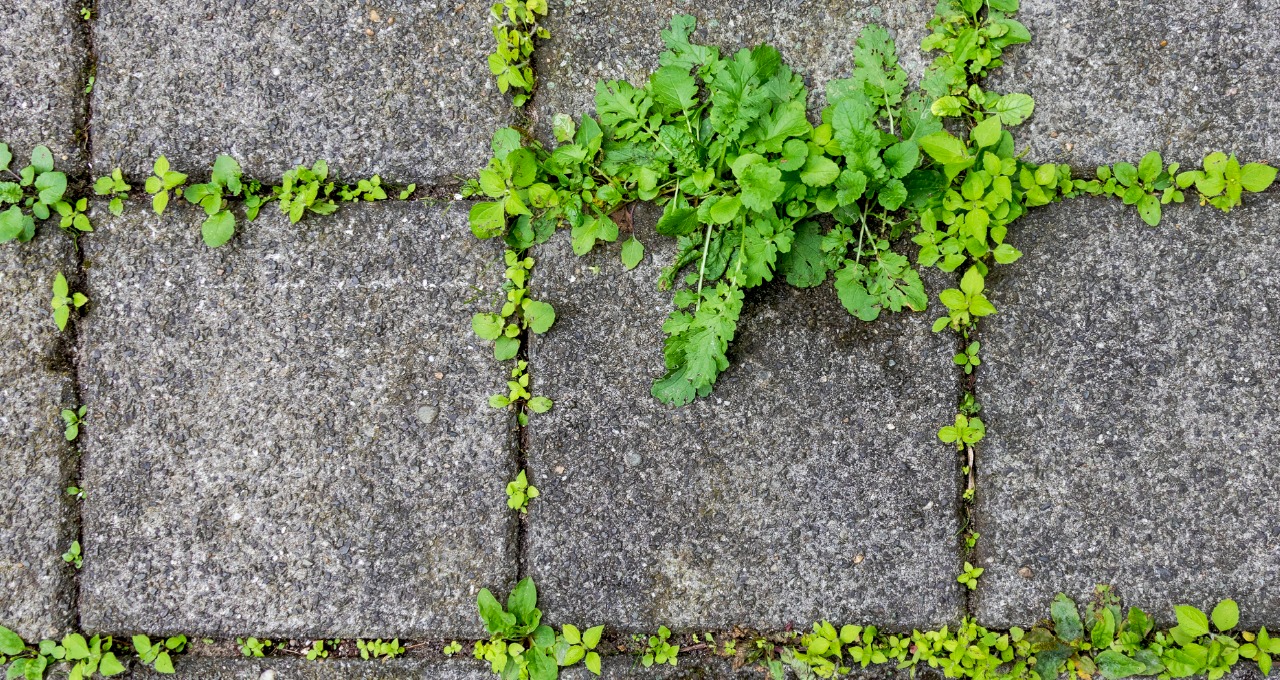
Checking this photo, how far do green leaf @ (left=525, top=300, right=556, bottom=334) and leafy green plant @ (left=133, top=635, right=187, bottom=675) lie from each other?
1.24 metres

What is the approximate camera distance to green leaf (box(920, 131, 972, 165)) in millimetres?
1846

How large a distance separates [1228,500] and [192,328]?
8.91 ft

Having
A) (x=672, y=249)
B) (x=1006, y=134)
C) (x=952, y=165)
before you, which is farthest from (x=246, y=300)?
(x=1006, y=134)

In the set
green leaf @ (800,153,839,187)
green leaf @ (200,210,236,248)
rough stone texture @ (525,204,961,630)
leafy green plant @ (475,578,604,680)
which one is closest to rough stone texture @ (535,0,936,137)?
green leaf @ (800,153,839,187)

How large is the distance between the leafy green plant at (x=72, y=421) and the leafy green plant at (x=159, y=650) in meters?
0.55

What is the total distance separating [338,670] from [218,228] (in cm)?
119

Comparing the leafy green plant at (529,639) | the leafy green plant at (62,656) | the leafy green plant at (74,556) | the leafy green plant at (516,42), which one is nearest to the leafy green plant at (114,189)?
the leafy green plant at (74,556)

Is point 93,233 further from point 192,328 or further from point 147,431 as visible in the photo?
point 147,431

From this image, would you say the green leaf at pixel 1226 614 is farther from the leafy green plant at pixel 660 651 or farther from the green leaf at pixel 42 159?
the green leaf at pixel 42 159

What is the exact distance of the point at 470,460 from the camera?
203cm

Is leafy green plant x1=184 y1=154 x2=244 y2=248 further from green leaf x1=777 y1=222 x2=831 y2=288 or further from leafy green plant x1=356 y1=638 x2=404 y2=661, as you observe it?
green leaf x1=777 y1=222 x2=831 y2=288

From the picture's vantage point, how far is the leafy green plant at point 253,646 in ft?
6.61

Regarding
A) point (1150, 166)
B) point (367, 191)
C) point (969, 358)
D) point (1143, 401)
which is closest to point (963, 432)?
point (969, 358)

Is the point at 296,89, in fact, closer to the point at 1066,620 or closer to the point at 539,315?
the point at 539,315
